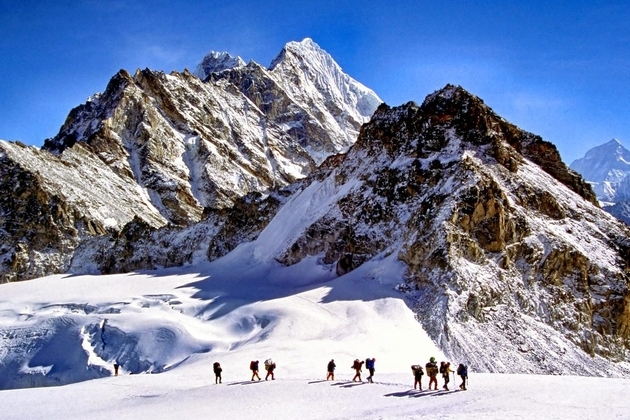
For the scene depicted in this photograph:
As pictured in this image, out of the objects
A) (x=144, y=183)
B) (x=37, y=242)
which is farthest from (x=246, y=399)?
(x=144, y=183)

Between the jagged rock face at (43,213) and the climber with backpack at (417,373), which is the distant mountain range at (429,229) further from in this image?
the climber with backpack at (417,373)

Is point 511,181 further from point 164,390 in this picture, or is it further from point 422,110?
point 164,390

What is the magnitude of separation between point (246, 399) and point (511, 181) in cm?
3323

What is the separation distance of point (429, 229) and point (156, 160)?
70780mm

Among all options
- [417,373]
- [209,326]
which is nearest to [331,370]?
[417,373]

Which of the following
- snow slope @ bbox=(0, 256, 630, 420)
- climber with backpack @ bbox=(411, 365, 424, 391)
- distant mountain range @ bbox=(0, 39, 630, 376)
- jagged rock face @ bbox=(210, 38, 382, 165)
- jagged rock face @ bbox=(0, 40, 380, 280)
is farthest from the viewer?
jagged rock face @ bbox=(210, 38, 382, 165)

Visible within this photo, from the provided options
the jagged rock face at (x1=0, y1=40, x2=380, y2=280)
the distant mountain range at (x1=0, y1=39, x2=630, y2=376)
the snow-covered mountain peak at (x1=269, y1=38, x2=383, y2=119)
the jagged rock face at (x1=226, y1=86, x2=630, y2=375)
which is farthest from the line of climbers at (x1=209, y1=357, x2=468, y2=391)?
the snow-covered mountain peak at (x1=269, y1=38, x2=383, y2=119)

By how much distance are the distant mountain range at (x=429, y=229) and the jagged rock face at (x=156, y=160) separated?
32cm

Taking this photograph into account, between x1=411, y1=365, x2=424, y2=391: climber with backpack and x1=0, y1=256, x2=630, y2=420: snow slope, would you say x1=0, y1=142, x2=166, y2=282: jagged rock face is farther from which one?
x1=411, y1=365, x2=424, y2=391: climber with backpack

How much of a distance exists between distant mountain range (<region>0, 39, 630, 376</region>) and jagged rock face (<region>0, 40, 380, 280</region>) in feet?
1.04

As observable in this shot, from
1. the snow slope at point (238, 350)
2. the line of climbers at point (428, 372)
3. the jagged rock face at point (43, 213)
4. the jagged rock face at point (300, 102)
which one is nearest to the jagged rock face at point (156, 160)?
the jagged rock face at point (43, 213)

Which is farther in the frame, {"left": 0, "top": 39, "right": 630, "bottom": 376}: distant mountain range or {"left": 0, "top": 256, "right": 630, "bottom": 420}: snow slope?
{"left": 0, "top": 39, "right": 630, "bottom": 376}: distant mountain range

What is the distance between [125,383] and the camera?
25.5 meters

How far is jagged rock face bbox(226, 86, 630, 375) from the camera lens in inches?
1423
